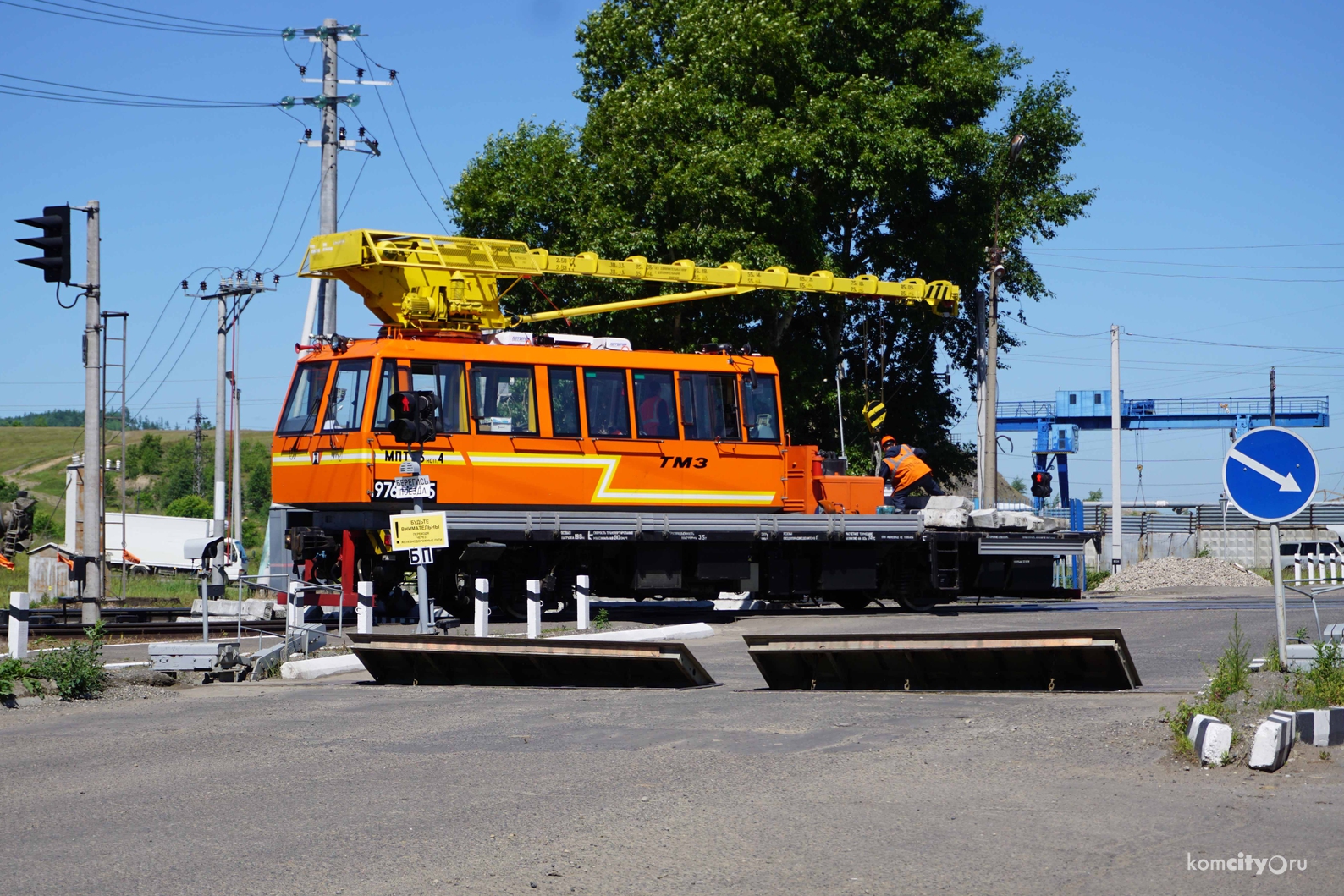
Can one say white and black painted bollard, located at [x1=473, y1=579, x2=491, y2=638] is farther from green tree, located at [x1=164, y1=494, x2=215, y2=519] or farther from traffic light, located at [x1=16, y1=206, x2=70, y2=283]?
green tree, located at [x1=164, y1=494, x2=215, y2=519]

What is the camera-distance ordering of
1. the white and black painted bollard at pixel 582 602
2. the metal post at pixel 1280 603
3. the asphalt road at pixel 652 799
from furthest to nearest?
1. the white and black painted bollard at pixel 582 602
2. the metal post at pixel 1280 603
3. the asphalt road at pixel 652 799

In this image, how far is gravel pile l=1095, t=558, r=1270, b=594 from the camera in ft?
107

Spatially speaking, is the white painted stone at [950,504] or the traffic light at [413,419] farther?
the white painted stone at [950,504]

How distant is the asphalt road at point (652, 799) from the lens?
5777 millimetres

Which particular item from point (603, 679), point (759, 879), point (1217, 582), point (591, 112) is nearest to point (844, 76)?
point (591, 112)

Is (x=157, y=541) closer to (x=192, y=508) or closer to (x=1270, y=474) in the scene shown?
(x=192, y=508)

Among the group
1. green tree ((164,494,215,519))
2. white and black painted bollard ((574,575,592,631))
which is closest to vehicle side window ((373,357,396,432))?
white and black painted bollard ((574,575,592,631))

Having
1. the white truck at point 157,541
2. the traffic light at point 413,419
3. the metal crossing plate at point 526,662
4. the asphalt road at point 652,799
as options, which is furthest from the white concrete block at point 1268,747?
the white truck at point 157,541

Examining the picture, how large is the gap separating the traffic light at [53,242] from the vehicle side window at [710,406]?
8.73 metres

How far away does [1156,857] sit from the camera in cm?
596

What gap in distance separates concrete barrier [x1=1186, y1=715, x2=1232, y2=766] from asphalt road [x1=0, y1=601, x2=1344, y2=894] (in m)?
0.11

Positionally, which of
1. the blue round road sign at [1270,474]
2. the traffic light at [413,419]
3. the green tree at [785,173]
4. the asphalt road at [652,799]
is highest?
the green tree at [785,173]

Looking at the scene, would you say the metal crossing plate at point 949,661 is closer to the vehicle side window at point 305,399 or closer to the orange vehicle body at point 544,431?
the orange vehicle body at point 544,431

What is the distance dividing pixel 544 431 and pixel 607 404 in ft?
3.62
